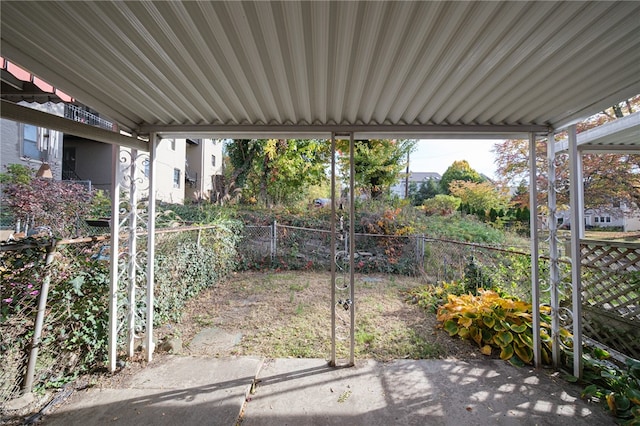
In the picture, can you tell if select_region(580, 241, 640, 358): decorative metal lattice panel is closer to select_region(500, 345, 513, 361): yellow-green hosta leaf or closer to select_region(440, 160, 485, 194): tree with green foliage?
select_region(500, 345, 513, 361): yellow-green hosta leaf

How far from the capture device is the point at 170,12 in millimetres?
1154

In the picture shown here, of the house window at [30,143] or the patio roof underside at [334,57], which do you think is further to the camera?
the house window at [30,143]

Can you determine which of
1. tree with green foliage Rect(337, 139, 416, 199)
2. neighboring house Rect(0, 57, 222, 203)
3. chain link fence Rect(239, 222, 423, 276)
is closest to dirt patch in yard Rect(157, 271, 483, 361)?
chain link fence Rect(239, 222, 423, 276)

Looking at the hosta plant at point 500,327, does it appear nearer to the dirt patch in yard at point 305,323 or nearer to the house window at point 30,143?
the dirt patch in yard at point 305,323

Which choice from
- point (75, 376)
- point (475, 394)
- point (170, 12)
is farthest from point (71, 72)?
point (475, 394)

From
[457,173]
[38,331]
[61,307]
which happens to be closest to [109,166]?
[61,307]

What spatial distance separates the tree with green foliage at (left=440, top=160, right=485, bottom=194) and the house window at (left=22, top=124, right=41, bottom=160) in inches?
708

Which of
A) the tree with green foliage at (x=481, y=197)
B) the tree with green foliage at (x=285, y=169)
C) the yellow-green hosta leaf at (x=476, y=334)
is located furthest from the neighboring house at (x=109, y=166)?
the tree with green foliage at (x=481, y=197)

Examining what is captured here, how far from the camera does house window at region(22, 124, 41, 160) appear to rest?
693 centimetres

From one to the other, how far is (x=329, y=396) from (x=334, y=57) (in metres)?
2.51

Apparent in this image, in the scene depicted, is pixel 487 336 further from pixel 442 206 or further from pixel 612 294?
pixel 442 206

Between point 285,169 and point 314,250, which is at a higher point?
point 285,169

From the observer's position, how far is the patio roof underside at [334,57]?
116 cm

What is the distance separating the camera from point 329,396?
2.14 meters
